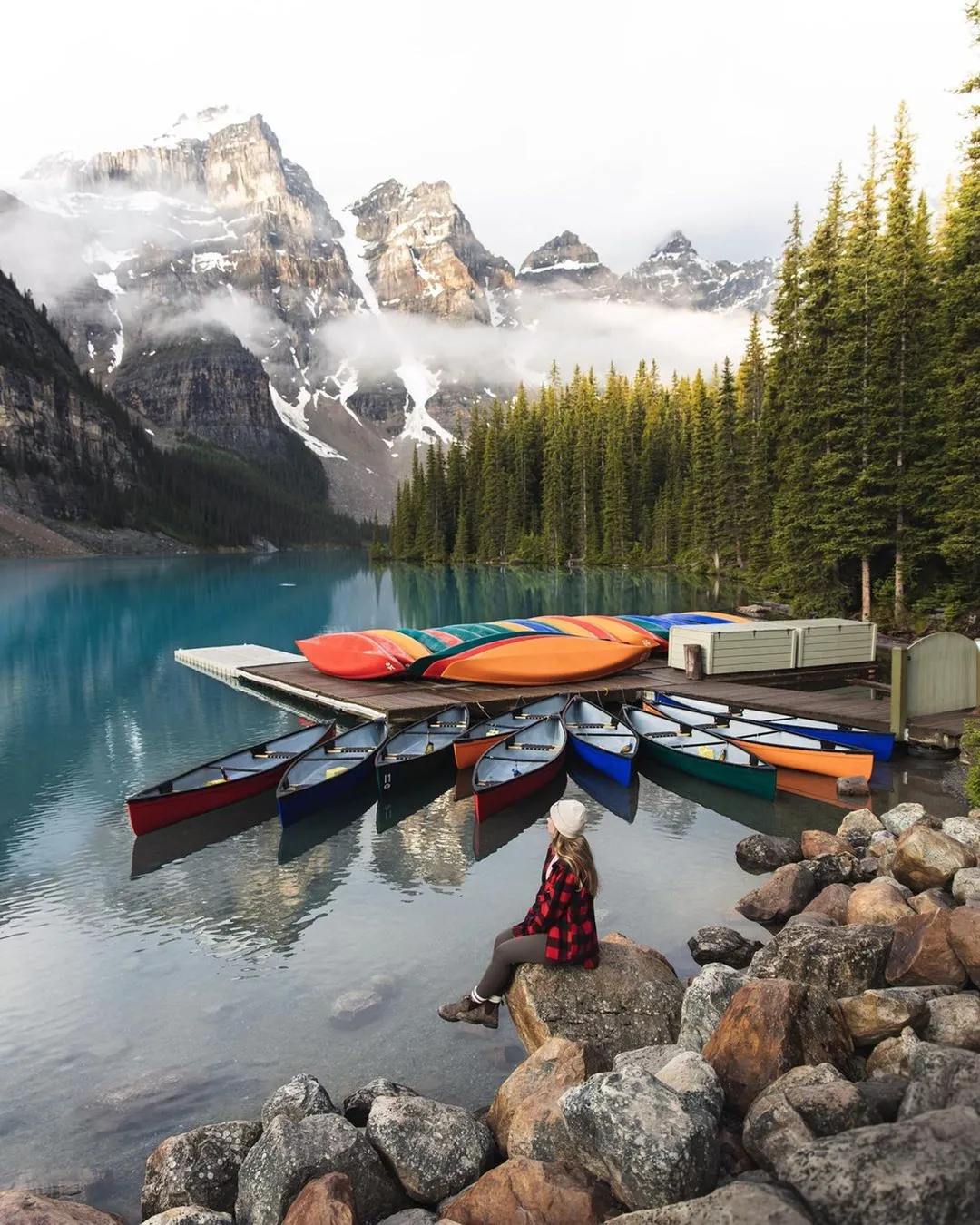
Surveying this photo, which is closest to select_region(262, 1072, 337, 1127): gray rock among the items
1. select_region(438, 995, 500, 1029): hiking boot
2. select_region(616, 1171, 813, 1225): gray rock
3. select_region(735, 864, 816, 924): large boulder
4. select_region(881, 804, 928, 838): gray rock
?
select_region(438, 995, 500, 1029): hiking boot

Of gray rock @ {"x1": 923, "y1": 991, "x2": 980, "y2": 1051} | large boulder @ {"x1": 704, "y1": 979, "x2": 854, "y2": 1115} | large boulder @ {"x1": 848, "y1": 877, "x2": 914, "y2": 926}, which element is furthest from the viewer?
large boulder @ {"x1": 848, "y1": 877, "x2": 914, "y2": 926}

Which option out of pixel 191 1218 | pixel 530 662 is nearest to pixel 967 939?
pixel 191 1218

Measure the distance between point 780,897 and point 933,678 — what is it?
11.2 meters

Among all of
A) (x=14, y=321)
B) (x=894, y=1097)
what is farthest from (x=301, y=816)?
(x=14, y=321)

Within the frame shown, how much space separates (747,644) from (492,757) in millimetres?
10805

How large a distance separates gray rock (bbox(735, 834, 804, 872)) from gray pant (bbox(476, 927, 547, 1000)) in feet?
22.2

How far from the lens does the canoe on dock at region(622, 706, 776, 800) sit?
695 inches

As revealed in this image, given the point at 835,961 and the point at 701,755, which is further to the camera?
the point at 701,755

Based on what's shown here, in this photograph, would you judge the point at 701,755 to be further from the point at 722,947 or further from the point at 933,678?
the point at 722,947

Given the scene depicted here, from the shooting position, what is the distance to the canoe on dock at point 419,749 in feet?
59.6

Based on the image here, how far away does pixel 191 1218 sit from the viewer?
5812mm

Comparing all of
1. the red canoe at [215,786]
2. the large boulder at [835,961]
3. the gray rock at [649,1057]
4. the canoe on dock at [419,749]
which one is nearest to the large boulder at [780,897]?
the large boulder at [835,961]

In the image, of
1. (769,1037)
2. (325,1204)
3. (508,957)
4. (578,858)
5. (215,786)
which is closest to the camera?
(325,1204)

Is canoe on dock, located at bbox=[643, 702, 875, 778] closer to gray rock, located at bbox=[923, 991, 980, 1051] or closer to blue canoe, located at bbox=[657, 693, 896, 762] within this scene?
blue canoe, located at bbox=[657, 693, 896, 762]
